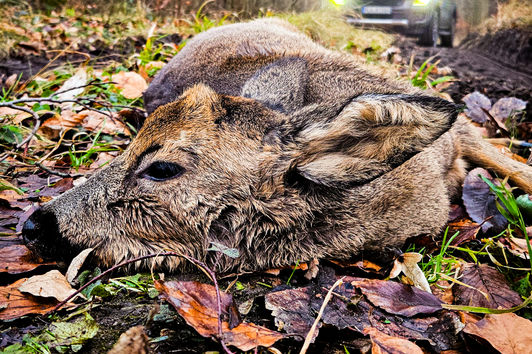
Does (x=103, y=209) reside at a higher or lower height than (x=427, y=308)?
higher

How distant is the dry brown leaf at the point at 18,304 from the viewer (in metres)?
2.07

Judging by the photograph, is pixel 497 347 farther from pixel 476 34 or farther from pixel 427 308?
pixel 476 34

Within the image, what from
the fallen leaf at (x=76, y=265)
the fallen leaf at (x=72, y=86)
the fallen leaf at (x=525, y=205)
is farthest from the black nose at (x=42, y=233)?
the fallen leaf at (x=525, y=205)

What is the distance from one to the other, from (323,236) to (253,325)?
0.94 metres

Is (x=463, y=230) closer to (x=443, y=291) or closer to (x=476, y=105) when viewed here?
(x=443, y=291)

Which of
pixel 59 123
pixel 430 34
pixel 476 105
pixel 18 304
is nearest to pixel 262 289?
pixel 18 304

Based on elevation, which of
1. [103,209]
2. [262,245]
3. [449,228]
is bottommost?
[449,228]

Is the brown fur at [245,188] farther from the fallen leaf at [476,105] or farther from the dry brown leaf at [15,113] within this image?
the fallen leaf at [476,105]

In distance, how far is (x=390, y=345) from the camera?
201 centimetres

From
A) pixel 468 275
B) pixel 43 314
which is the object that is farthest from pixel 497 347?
pixel 43 314

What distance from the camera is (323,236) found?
113 inches

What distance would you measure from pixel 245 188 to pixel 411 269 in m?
1.09

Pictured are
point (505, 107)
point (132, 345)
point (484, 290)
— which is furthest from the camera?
point (505, 107)

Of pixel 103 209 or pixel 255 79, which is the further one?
pixel 255 79
